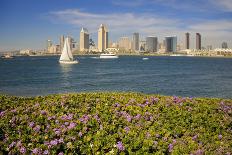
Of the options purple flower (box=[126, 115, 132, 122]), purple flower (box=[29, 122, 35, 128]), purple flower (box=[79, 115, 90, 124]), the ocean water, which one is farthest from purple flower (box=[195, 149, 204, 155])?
the ocean water

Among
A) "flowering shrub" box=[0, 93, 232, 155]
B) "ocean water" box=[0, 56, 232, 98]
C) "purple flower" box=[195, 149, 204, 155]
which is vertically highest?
"flowering shrub" box=[0, 93, 232, 155]

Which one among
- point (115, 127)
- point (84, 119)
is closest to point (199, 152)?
point (115, 127)

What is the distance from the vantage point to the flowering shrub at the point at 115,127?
8453 mm

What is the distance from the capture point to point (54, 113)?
457 inches

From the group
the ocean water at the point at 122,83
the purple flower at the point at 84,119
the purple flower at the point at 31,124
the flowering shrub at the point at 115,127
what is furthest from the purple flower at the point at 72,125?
the ocean water at the point at 122,83

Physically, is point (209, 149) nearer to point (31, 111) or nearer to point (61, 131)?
point (61, 131)

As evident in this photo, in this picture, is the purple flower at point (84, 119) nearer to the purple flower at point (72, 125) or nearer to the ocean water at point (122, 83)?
the purple flower at point (72, 125)

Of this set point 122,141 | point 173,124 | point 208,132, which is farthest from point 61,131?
point 208,132

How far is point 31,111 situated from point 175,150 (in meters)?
5.89

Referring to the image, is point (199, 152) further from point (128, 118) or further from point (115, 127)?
point (128, 118)

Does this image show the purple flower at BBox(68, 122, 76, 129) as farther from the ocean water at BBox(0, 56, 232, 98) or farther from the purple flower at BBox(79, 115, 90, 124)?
the ocean water at BBox(0, 56, 232, 98)

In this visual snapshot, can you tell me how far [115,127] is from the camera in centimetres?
1006

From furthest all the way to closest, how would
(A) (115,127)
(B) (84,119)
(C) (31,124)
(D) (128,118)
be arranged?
(D) (128,118), (B) (84,119), (A) (115,127), (C) (31,124)

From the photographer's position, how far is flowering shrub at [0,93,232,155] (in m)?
8.45
